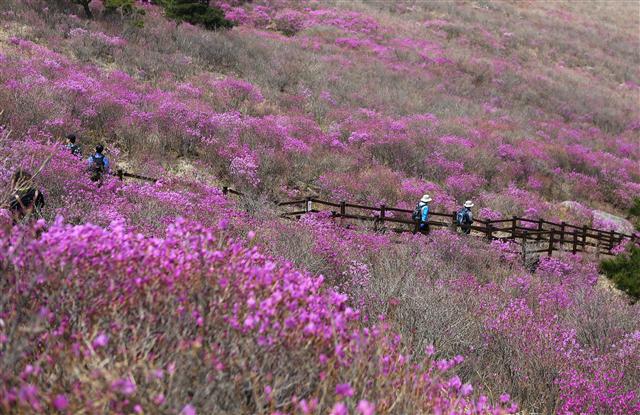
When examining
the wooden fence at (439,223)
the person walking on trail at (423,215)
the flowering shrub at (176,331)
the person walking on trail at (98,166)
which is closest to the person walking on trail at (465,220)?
the wooden fence at (439,223)

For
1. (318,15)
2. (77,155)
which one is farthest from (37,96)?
(318,15)

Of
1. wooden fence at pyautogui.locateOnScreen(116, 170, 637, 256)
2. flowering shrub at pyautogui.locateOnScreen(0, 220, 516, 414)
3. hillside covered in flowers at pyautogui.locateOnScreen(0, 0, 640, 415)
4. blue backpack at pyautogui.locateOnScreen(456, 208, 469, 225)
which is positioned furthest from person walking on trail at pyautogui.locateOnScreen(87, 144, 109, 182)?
blue backpack at pyautogui.locateOnScreen(456, 208, 469, 225)

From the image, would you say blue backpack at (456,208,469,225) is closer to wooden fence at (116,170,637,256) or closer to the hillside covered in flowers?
wooden fence at (116,170,637,256)

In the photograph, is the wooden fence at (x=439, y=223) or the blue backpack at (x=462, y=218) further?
the blue backpack at (x=462, y=218)

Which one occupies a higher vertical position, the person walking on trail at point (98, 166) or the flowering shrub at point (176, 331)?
the flowering shrub at point (176, 331)

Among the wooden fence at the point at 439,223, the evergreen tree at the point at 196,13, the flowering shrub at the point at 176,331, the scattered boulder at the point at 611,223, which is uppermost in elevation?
the flowering shrub at the point at 176,331

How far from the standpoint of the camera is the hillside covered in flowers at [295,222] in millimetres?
2736

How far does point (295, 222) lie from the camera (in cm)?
1050

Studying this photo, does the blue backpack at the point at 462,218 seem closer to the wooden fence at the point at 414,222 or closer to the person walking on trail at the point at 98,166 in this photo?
the wooden fence at the point at 414,222

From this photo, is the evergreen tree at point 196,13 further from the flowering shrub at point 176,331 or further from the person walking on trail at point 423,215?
the flowering shrub at point 176,331

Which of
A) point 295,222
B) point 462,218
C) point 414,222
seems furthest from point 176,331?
point 462,218

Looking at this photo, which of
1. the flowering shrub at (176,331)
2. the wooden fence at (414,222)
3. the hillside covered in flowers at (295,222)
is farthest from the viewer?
the wooden fence at (414,222)

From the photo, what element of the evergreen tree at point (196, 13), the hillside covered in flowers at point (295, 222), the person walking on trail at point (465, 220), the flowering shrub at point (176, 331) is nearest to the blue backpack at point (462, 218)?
the person walking on trail at point (465, 220)

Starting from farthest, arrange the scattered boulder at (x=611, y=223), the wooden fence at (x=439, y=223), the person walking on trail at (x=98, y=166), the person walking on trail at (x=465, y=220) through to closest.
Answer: the scattered boulder at (x=611, y=223) < the person walking on trail at (x=465, y=220) < the wooden fence at (x=439, y=223) < the person walking on trail at (x=98, y=166)
